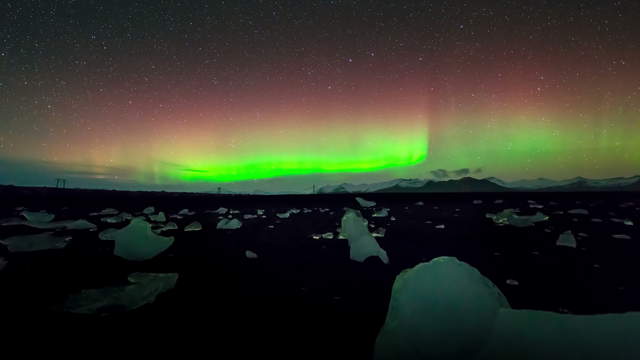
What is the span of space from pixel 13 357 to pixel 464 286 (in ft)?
13.9

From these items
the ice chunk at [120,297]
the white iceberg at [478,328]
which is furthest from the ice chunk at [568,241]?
the ice chunk at [120,297]

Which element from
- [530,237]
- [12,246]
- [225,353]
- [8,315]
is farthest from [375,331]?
[530,237]

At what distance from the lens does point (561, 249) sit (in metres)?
8.02

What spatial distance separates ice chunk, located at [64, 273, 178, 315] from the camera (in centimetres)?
360

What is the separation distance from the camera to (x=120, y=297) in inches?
154

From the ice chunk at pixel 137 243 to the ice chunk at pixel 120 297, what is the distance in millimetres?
2560

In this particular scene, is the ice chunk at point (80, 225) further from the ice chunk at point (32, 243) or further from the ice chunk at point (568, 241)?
the ice chunk at point (568, 241)

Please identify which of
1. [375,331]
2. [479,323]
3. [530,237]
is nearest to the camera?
[479,323]

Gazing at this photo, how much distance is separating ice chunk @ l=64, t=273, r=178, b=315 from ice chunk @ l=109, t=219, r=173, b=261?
2560mm

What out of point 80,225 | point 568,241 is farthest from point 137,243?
point 568,241

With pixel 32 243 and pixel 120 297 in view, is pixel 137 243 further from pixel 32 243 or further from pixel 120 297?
pixel 120 297

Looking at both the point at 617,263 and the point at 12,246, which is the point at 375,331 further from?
the point at 12,246

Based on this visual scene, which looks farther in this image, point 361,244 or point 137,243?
point 361,244

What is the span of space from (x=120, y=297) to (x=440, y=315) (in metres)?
3.89
